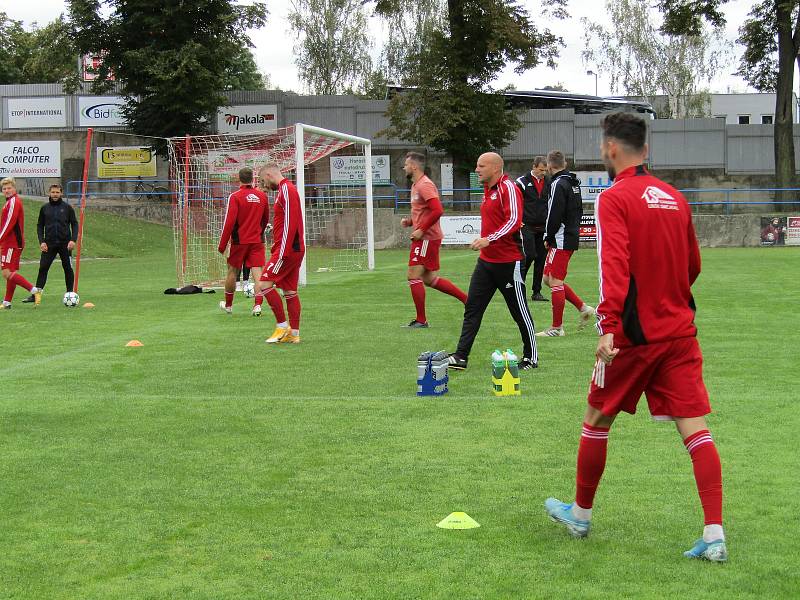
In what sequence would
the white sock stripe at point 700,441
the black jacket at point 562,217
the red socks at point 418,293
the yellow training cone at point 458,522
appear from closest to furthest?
the white sock stripe at point 700,441 < the yellow training cone at point 458,522 < the black jacket at point 562,217 < the red socks at point 418,293

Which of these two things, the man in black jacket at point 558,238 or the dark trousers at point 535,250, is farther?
the dark trousers at point 535,250

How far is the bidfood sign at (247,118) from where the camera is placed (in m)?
48.1

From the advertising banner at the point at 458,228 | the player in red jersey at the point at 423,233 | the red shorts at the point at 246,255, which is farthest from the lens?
the advertising banner at the point at 458,228

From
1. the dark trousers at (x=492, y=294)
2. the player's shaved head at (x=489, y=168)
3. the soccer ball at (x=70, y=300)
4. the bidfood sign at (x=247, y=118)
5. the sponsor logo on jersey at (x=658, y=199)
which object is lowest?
the soccer ball at (x=70, y=300)

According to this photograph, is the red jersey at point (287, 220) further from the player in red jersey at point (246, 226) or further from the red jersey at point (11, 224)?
the red jersey at point (11, 224)

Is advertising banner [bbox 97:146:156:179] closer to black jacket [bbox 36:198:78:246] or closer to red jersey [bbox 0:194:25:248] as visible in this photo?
black jacket [bbox 36:198:78:246]

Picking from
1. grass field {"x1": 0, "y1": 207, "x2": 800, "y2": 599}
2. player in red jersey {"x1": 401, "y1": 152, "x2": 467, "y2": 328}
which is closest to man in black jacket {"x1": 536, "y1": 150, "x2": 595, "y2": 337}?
grass field {"x1": 0, "y1": 207, "x2": 800, "y2": 599}

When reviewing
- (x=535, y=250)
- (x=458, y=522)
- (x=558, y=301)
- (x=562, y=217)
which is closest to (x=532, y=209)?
(x=535, y=250)

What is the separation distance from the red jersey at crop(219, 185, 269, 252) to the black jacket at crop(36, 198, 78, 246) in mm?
3626

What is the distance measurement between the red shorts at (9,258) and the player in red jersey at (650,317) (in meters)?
13.2

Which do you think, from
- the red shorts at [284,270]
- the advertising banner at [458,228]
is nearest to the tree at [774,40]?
the advertising banner at [458,228]

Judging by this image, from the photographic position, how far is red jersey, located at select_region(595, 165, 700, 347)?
15.1ft

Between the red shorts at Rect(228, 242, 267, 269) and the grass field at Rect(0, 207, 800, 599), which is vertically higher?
the red shorts at Rect(228, 242, 267, 269)

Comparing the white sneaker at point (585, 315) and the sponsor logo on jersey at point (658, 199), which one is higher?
the sponsor logo on jersey at point (658, 199)
